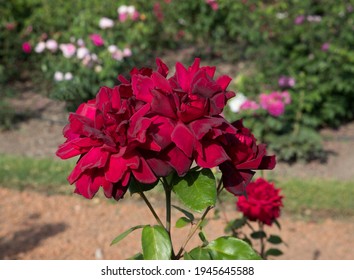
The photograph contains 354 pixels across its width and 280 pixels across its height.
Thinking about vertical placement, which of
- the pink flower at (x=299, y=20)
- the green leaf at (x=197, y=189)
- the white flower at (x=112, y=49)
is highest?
the green leaf at (x=197, y=189)

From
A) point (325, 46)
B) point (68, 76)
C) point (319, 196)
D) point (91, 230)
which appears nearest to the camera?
point (91, 230)

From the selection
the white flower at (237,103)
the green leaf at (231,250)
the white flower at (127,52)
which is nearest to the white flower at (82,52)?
the white flower at (127,52)

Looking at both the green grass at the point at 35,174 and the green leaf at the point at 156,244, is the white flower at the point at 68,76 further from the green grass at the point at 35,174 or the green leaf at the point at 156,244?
the green leaf at the point at 156,244

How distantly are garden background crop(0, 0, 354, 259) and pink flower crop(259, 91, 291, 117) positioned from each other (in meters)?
0.02

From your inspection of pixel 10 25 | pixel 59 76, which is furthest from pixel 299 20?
pixel 10 25

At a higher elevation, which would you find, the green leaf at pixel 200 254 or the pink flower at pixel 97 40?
the green leaf at pixel 200 254

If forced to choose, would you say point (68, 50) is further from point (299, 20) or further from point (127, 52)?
point (299, 20)

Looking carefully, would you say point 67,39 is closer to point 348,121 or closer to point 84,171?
point 348,121

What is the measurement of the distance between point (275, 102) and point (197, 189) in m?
4.16

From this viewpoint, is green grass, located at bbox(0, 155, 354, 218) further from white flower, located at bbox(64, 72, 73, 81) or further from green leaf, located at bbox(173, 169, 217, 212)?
green leaf, located at bbox(173, 169, 217, 212)

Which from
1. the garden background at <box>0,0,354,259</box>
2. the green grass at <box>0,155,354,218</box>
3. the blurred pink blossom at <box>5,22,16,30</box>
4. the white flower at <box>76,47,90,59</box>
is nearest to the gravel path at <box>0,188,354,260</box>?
the garden background at <box>0,0,354,259</box>

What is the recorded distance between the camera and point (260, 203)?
231cm

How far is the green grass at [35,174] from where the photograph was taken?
4.88 meters

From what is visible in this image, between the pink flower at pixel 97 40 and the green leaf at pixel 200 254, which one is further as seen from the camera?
the pink flower at pixel 97 40
